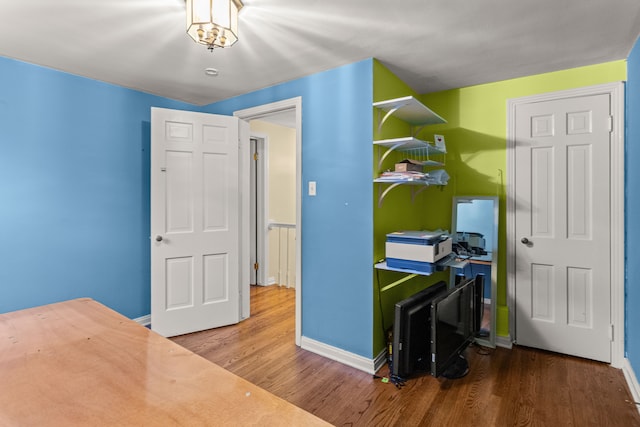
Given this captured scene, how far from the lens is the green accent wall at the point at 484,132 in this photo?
280 cm

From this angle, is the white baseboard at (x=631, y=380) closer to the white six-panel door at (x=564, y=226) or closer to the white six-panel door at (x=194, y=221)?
the white six-panel door at (x=564, y=226)

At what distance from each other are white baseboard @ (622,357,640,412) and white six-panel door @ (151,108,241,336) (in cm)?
309

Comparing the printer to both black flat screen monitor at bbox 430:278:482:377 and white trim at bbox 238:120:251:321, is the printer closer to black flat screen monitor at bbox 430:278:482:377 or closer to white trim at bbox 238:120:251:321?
black flat screen monitor at bbox 430:278:482:377

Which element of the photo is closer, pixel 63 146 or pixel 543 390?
pixel 543 390

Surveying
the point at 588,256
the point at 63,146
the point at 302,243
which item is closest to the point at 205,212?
the point at 302,243

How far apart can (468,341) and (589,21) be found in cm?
224

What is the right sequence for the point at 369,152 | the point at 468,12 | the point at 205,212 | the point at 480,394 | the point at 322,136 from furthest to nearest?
the point at 205,212, the point at 322,136, the point at 369,152, the point at 480,394, the point at 468,12

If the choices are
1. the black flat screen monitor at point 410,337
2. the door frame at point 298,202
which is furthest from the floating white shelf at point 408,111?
the black flat screen monitor at point 410,337

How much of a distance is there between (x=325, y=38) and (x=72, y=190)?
2.40 metres

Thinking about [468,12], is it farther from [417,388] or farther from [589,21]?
[417,388]

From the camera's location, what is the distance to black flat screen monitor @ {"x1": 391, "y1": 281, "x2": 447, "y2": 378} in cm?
219

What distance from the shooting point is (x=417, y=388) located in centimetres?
222

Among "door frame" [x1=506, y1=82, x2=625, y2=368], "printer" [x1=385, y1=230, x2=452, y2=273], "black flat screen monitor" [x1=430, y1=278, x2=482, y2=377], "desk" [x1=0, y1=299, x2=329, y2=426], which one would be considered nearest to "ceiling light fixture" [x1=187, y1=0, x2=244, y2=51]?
"desk" [x1=0, y1=299, x2=329, y2=426]

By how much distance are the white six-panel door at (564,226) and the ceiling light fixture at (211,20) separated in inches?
97.3
